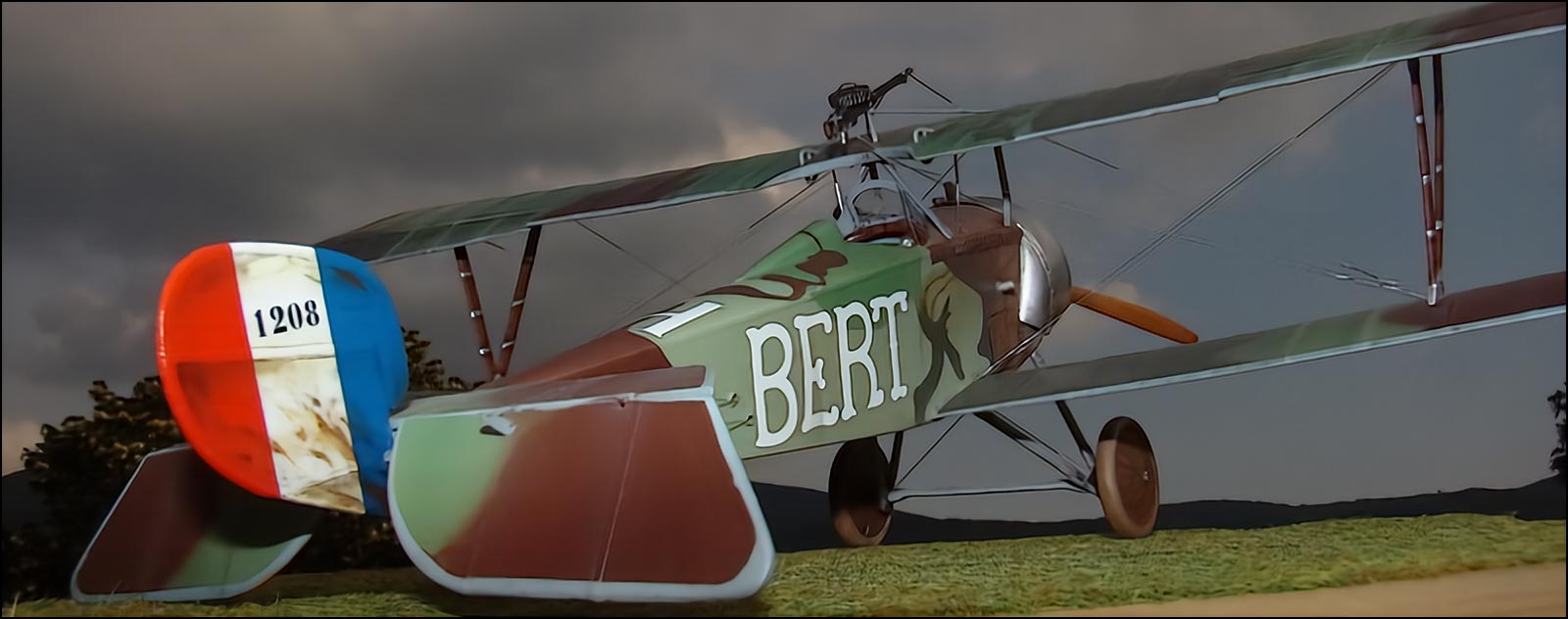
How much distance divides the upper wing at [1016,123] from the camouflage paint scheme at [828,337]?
19.6 inches

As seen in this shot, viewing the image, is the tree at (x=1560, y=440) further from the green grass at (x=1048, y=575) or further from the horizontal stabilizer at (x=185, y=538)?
the horizontal stabilizer at (x=185, y=538)

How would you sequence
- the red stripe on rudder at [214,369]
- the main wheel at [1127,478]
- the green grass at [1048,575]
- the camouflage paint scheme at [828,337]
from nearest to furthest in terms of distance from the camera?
the red stripe on rudder at [214,369] < the green grass at [1048,575] < the camouflage paint scheme at [828,337] < the main wheel at [1127,478]

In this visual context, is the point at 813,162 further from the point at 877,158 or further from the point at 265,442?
the point at 265,442


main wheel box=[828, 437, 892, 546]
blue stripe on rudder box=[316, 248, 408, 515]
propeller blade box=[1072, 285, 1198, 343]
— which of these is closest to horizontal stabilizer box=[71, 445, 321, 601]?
blue stripe on rudder box=[316, 248, 408, 515]

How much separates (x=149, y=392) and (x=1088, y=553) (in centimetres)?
522

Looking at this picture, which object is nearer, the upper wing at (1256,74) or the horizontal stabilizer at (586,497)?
the horizontal stabilizer at (586,497)

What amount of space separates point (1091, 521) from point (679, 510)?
235 inches

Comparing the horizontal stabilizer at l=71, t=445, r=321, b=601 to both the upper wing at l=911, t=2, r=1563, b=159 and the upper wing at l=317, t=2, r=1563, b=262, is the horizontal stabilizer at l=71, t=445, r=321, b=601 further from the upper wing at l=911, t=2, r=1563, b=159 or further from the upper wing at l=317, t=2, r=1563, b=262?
the upper wing at l=911, t=2, r=1563, b=159

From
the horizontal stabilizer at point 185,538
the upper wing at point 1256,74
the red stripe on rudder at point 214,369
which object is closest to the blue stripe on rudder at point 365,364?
the red stripe on rudder at point 214,369

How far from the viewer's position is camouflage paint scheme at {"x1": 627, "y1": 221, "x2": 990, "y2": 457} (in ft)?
16.8

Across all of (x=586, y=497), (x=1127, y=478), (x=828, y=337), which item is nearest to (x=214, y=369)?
(x=586, y=497)

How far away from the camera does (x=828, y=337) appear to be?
5.60 m

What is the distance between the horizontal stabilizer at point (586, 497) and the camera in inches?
146

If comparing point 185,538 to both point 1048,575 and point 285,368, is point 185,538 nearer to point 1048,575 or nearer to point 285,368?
point 285,368
